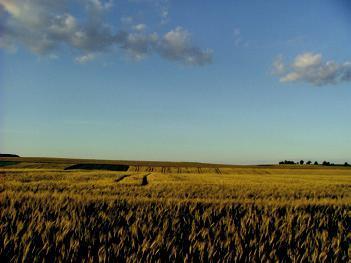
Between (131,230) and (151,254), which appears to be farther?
(131,230)

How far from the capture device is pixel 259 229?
5.12m

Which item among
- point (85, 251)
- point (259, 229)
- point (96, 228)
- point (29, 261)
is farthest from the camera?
point (259, 229)

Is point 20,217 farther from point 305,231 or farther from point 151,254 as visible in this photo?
point 305,231

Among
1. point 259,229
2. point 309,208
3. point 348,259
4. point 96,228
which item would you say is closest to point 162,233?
point 96,228

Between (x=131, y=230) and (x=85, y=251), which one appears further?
(x=131, y=230)

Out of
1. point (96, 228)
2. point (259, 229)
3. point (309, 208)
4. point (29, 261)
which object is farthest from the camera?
point (309, 208)

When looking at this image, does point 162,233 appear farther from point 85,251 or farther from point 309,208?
Result: point 309,208

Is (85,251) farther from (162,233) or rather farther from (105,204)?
(105,204)

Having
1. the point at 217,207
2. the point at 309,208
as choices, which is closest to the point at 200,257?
the point at 217,207

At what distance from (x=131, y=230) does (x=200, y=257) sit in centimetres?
132

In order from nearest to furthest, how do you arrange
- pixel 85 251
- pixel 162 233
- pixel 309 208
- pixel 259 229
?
pixel 85 251, pixel 162 233, pixel 259 229, pixel 309 208

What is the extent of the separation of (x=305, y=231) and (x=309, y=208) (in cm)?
332

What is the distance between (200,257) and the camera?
3.52 meters

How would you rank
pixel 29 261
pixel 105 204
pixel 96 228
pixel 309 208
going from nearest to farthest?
pixel 29 261
pixel 96 228
pixel 105 204
pixel 309 208
